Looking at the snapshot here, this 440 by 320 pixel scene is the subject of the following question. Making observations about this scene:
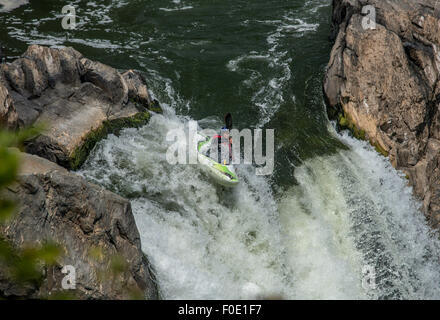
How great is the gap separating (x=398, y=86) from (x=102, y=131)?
307 inches

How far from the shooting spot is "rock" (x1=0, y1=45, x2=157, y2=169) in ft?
30.3

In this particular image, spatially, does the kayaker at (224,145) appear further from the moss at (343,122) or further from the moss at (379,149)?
the moss at (379,149)

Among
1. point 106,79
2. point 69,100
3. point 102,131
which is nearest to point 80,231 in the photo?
point 102,131

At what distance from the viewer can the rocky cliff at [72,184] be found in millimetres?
5926

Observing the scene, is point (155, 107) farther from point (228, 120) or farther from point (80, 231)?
point (80, 231)

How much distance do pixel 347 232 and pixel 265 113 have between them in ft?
14.2

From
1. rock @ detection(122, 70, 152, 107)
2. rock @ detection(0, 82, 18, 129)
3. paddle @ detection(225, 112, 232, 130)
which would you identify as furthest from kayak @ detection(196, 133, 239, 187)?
rock @ detection(0, 82, 18, 129)

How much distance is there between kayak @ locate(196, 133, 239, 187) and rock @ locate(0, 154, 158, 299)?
272 cm

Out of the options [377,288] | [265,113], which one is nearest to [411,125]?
[265,113]

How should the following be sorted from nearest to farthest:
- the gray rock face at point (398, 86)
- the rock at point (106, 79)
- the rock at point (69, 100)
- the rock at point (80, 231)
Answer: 1. the rock at point (80, 231)
2. the rock at point (69, 100)
3. the gray rock face at point (398, 86)
4. the rock at point (106, 79)

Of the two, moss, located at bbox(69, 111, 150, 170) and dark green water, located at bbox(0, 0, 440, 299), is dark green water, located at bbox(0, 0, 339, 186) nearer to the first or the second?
dark green water, located at bbox(0, 0, 440, 299)

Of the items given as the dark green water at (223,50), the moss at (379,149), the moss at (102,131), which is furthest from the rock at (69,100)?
the moss at (379,149)

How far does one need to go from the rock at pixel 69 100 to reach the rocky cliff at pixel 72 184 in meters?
0.02

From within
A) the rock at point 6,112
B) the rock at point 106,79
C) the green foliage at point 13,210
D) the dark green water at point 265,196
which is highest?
the green foliage at point 13,210
